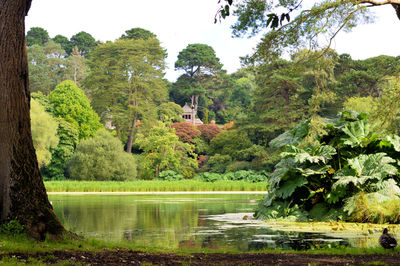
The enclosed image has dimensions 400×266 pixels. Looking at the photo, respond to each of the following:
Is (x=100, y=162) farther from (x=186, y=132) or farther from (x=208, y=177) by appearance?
(x=186, y=132)

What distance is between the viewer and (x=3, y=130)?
730 cm

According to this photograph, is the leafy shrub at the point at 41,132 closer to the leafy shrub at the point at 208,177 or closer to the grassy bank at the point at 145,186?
the grassy bank at the point at 145,186

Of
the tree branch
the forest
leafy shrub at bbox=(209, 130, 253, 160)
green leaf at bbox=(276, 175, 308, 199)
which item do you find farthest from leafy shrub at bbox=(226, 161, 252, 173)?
the tree branch

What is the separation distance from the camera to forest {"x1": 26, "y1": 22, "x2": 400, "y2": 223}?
11914 mm

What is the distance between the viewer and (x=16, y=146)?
289 inches

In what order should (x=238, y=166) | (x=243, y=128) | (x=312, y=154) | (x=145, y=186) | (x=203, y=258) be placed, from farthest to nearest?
(x=243, y=128)
(x=238, y=166)
(x=145, y=186)
(x=312, y=154)
(x=203, y=258)

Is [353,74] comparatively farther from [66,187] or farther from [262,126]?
[66,187]

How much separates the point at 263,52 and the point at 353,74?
91.2 ft

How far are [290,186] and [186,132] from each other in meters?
33.1

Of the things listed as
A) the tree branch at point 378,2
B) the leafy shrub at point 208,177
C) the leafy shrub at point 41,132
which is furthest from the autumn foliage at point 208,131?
the tree branch at point 378,2

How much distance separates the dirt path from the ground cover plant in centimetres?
476

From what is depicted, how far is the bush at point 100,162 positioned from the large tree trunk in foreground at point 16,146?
26.0 metres

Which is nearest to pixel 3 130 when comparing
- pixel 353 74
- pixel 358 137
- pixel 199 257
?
pixel 199 257

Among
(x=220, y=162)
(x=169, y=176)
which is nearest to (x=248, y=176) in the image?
(x=220, y=162)
